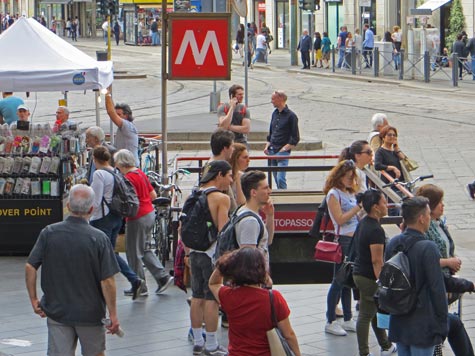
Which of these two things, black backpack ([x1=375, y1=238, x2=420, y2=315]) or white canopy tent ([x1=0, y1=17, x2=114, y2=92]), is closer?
black backpack ([x1=375, y1=238, x2=420, y2=315])

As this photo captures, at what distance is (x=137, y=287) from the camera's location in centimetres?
1095

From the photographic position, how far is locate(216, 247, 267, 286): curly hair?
6.15m

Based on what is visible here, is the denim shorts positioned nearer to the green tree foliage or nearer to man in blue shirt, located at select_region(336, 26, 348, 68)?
man in blue shirt, located at select_region(336, 26, 348, 68)

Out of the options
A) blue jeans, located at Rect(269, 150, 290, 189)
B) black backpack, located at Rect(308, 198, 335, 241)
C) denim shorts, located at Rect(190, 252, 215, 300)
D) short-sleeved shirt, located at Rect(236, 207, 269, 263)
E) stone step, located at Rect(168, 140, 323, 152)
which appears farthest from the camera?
stone step, located at Rect(168, 140, 323, 152)

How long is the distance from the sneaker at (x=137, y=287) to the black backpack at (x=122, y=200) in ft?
2.15

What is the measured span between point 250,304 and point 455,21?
40.6 m

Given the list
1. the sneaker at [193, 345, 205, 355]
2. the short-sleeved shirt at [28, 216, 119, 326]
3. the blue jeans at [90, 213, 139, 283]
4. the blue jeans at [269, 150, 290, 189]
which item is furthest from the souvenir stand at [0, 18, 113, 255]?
the short-sleeved shirt at [28, 216, 119, 326]

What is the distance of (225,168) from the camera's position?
347 inches

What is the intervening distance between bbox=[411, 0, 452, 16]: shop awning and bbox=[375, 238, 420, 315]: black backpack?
116 ft

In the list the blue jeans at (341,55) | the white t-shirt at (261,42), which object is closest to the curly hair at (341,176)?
the blue jeans at (341,55)

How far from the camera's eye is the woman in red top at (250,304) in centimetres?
615

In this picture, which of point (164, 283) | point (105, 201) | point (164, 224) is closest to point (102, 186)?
point (105, 201)

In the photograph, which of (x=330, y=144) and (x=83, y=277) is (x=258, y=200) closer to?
(x=83, y=277)

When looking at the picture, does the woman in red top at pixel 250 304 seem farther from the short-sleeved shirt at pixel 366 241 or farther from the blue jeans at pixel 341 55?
the blue jeans at pixel 341 55
